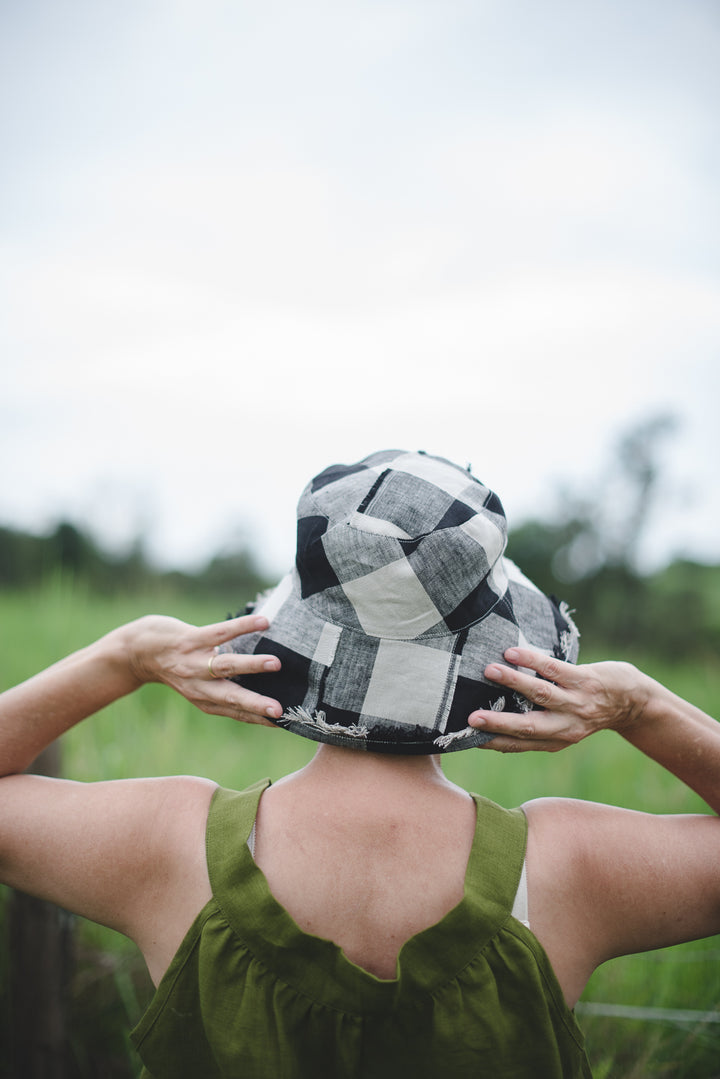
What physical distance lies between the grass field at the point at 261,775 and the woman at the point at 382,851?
117 centimetres

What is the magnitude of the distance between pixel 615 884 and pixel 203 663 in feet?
2.67

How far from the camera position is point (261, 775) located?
3.54 m

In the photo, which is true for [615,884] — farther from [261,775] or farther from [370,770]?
[261,775]

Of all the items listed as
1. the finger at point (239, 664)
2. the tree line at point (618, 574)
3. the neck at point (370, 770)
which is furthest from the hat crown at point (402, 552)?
the tree line at point (618, 574)

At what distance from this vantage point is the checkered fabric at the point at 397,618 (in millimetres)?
1174

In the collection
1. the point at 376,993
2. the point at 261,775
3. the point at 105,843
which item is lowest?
the point at 261,775

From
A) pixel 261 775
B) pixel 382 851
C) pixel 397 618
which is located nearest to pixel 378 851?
pixel 382 851

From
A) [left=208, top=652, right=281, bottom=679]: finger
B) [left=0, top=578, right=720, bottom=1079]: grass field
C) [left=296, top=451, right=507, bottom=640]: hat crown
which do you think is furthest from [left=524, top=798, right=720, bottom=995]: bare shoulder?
[left=0, top=578, right=720, bottom=1079]: grass field

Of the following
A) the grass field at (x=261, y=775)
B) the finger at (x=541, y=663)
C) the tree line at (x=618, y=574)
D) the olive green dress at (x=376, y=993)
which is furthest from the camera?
the tree line at (x=618, y=574)

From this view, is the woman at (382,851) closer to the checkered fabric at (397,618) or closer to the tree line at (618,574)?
the checkered fabric at (397,618)

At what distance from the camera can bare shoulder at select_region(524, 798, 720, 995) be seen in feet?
3.92

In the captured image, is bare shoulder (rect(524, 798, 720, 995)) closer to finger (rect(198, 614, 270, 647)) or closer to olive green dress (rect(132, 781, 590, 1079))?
olive green dress (rect(132, 781, 590, 1079))

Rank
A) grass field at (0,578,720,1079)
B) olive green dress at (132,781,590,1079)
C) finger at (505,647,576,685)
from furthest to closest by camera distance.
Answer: grass field at (0,578,720,1079) < finger at (505,647,576,685) < olive green dress at (132,781,590,1079)

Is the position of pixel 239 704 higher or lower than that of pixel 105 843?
higher
